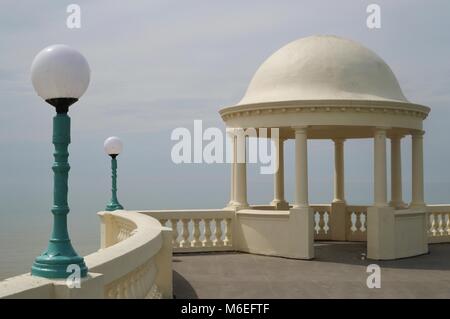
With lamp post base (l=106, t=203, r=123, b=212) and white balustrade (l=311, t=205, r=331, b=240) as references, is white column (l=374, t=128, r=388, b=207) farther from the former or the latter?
lamp post base (l=106, t=203, r=123, b=212)

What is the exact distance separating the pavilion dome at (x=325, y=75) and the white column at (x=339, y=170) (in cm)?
400

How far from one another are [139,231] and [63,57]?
494 cm

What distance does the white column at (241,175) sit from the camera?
1681cm

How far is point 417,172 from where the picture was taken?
17.3m

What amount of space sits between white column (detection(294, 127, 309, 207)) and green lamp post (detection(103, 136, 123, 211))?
510 cm

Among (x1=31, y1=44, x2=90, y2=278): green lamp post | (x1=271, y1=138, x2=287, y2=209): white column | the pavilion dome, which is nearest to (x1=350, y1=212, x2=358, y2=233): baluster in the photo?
(x1=271, y1=138, x2=287, y2=209): white column

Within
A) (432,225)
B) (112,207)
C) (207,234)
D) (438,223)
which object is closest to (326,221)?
(432,225)

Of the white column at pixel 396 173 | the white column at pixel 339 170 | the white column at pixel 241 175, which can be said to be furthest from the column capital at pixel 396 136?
the white column at pixel 241 175

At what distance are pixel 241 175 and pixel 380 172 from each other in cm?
396

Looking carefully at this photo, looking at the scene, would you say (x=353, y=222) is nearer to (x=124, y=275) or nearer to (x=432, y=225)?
(x=432, y=225)

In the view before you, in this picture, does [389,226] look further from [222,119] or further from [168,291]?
[168,291]

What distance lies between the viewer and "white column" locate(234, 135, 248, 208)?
1681cm

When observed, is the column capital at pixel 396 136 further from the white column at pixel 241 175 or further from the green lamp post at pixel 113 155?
the green lamp post at pixel 113 155
